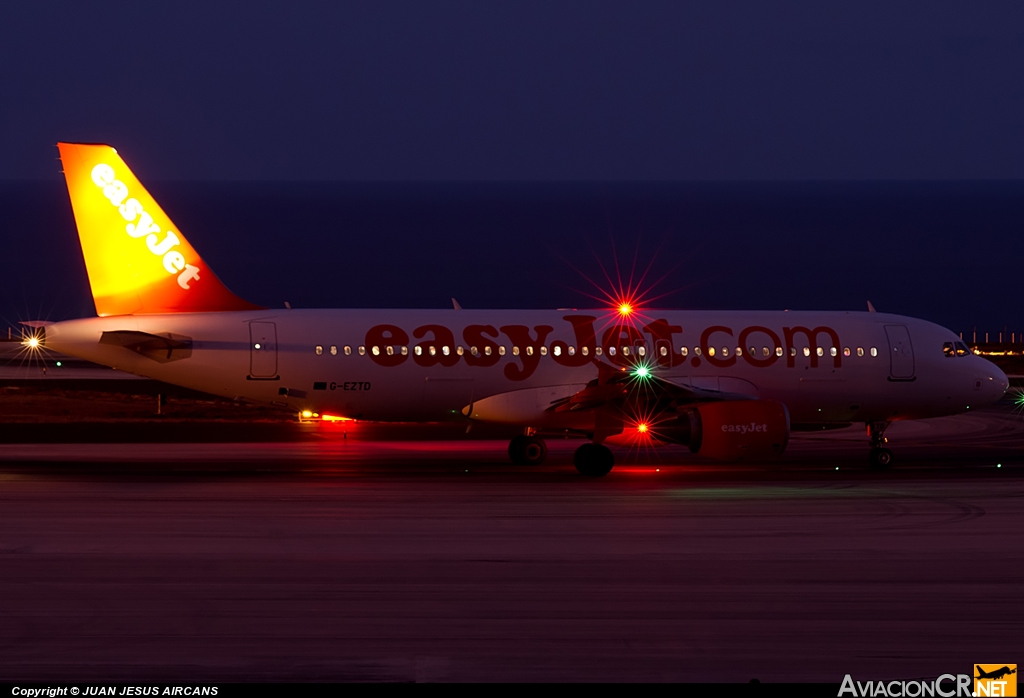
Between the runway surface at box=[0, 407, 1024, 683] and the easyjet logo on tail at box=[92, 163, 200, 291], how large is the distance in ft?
14.0

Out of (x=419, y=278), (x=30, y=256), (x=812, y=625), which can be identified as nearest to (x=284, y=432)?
(x=812, y=625)

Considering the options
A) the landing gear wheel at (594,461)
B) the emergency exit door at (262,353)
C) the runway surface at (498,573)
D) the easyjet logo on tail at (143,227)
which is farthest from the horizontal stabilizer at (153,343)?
the landing gear wheel at (594,461)

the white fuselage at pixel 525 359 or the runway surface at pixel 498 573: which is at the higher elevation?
the white fuselage at pixel 525 359

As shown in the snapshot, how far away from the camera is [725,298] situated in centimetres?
12656

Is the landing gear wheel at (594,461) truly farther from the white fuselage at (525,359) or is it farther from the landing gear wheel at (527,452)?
the landing gear wheel at (527,452)

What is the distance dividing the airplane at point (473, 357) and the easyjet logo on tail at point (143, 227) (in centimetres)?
3

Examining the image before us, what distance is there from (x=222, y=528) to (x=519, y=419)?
36.4 feet

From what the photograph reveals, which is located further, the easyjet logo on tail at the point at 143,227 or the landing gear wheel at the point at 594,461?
the easyjet logo on tail at the point at 143,227

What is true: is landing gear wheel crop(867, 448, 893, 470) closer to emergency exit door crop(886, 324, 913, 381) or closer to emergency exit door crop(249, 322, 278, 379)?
emergency exit door crop(886, 324, 913, 381)

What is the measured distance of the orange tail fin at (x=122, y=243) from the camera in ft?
98.1

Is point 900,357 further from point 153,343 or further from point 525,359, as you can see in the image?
point 153,343

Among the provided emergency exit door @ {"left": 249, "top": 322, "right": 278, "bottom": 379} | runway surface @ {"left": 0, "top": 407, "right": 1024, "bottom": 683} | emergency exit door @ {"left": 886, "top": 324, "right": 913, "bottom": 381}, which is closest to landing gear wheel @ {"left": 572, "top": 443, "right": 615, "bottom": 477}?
runway surface @ {"left": 0, "top": 407, "right": 1024, "bottom": 683}

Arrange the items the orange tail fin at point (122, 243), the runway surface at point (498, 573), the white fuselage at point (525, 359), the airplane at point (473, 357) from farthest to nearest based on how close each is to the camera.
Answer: the orange tail fin at point (122, 243), the white fuselage at point (525, 359), the airplane at point (473, 357), the runway surface at point (498, 573)

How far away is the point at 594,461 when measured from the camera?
2870cm
